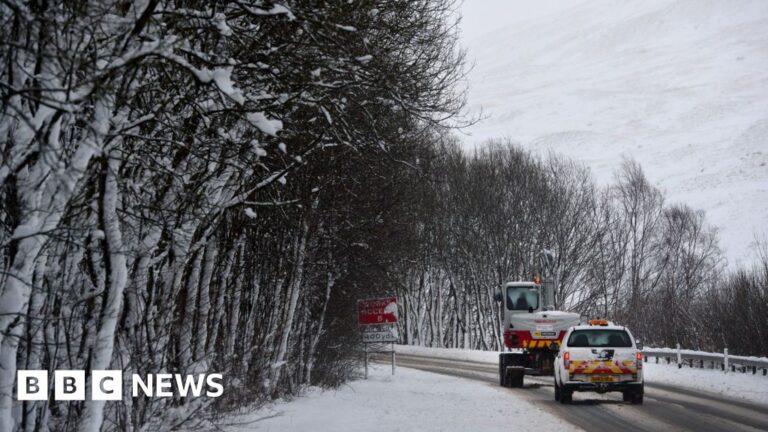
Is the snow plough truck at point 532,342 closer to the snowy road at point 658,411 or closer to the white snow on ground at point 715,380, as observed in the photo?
the snowy road at point 658,411

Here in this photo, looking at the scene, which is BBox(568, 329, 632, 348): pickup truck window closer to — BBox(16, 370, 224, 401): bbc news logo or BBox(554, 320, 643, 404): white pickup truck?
BBox(554, 320, 643, 404): white pickup truck

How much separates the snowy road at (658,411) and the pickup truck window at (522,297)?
3272 millimetres

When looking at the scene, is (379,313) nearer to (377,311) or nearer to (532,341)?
(377,311)

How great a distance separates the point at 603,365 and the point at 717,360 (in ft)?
35.6

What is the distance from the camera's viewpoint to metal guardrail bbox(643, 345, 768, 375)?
90.2 ft

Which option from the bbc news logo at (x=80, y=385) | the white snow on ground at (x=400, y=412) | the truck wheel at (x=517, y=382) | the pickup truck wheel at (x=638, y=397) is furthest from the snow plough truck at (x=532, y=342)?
the bbc news logo at (x=80, y=385)

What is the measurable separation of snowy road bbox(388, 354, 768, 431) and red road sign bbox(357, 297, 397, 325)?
3.89 meters

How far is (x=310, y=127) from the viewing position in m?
14.7

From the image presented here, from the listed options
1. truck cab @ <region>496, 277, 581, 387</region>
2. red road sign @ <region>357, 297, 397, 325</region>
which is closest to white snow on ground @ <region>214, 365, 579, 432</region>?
truck cab @ <region>496, 277, 581, 387</region>

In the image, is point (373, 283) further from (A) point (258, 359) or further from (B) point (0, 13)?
(B) point (0, 13)

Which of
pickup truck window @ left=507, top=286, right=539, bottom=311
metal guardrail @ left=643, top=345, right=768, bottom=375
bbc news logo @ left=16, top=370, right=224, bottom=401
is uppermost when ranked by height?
pickup truck window @ left=507, top=286, right=539, bottom=311

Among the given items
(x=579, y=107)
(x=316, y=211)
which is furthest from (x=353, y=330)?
(x=579, y=107)

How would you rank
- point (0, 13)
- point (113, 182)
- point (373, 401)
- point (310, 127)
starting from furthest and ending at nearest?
point (373, 401) < point (310, 127) < point (113, 182) < point (0, 13)

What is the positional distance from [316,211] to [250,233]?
1.55 metres
